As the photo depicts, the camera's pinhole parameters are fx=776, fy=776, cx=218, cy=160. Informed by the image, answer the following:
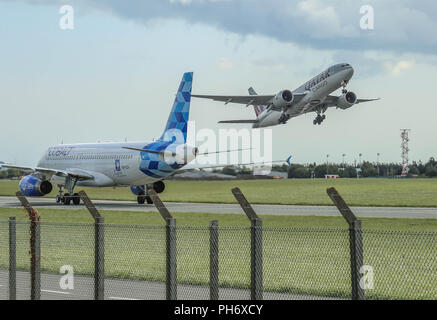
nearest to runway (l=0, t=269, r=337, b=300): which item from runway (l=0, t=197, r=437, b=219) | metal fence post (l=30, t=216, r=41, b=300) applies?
metal fence post (l=30, t=216, r=41, b=300)

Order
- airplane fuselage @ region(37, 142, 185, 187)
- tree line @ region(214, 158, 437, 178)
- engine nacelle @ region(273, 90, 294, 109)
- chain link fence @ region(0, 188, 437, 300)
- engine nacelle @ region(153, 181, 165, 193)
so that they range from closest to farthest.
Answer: chain link fence @ region(0, 188, 437, 300)
airplane fuselage @ region(37, 142, 185, 187)
engine nacelle @ region(153, 181, 165, 193)
engine nacelle @ region(273, 90, 294, 109)
tree line @ region(214, 158, 437, 178)

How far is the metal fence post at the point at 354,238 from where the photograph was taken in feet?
30.8

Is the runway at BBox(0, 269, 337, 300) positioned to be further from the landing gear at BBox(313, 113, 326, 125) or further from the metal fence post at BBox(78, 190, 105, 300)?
the landing gear at BBox(313, 113, 326, 125)

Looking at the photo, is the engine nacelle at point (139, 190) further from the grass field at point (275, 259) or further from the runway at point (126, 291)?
the runway at point (126, 291)

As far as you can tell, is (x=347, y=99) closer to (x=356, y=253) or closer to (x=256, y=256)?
(x=256, y=256)

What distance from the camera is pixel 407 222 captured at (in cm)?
3256

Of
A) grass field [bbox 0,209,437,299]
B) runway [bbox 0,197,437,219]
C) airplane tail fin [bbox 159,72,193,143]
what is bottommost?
runway [bbox 0,197,437,219]

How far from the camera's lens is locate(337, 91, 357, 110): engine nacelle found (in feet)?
177

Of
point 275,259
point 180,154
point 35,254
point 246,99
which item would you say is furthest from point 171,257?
point 246,99

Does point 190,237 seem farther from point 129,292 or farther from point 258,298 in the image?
point 258,298

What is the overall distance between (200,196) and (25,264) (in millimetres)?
45535

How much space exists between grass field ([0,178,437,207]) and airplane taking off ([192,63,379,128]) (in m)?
5.91

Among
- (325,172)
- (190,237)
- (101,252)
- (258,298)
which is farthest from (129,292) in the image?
(325,172)

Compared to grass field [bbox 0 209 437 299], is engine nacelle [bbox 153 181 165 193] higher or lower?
higher
